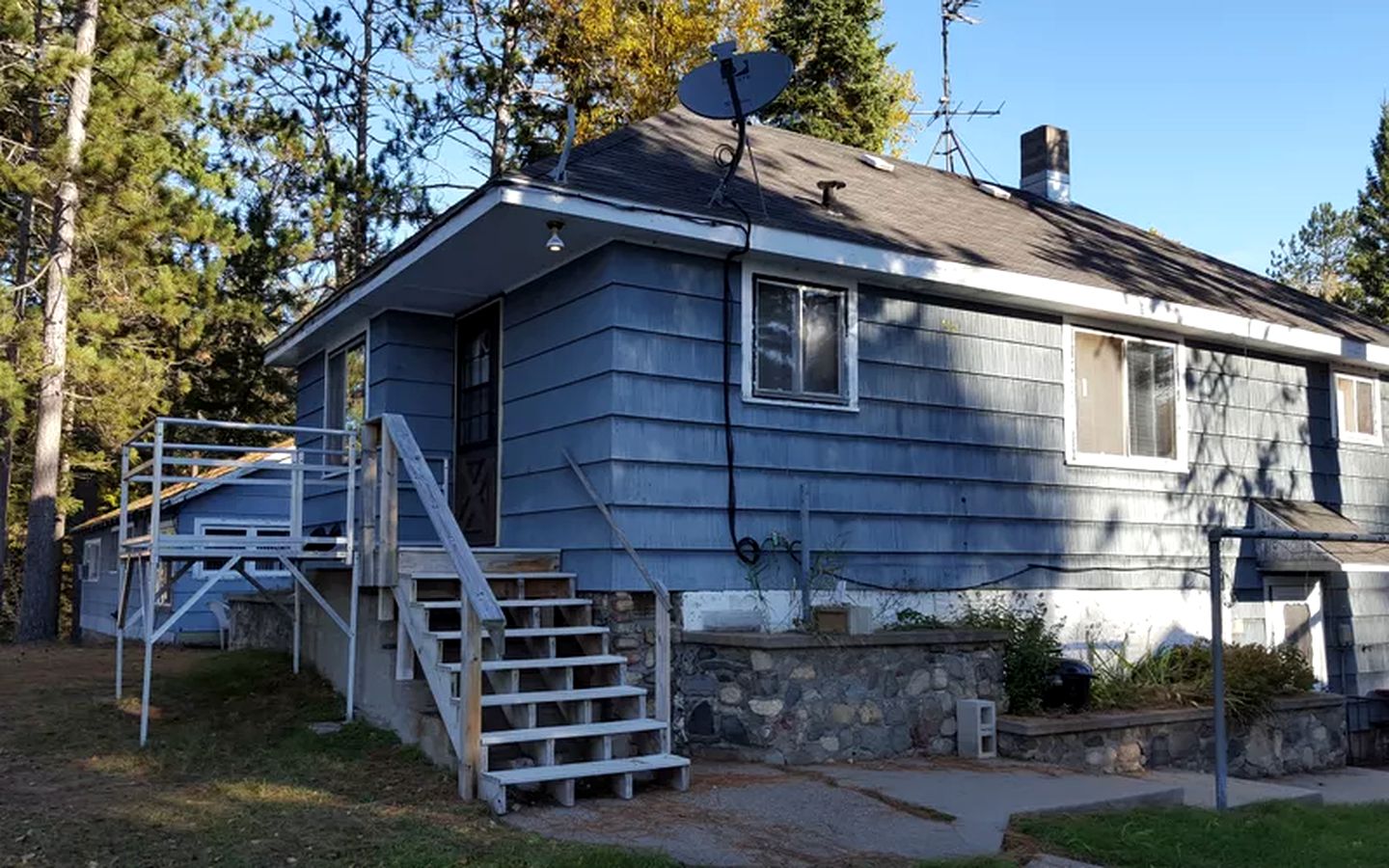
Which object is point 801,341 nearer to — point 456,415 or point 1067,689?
point 1067,689

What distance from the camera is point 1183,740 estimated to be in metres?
9.46

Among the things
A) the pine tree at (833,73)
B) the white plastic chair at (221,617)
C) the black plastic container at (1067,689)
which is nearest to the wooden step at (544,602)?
the black plastic container at (1067,689)

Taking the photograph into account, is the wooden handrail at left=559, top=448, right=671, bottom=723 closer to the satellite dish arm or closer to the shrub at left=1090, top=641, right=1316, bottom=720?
the satellite dish arm

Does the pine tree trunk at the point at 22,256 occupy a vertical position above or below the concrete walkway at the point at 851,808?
above

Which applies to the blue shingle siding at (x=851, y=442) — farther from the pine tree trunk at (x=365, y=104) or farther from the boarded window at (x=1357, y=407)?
the pine tree trunk at (x=365, y=104)

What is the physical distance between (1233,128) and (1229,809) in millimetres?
16170

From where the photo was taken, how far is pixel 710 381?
28.0ft

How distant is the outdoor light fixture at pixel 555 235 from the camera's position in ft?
25.9

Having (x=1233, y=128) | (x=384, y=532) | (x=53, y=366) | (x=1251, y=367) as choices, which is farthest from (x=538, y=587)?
(x=1233, y=128)

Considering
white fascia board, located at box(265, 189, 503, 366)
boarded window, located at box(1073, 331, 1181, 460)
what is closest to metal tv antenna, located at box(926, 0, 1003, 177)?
boarded window, located at box(1073, 331, 1181, 460)

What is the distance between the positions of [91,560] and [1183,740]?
22.1m

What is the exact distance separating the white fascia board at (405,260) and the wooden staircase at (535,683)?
2137 mm

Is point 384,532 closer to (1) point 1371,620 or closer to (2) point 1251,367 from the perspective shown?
(2) point 1251,367

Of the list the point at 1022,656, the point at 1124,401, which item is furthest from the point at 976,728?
the point at 1124,401
